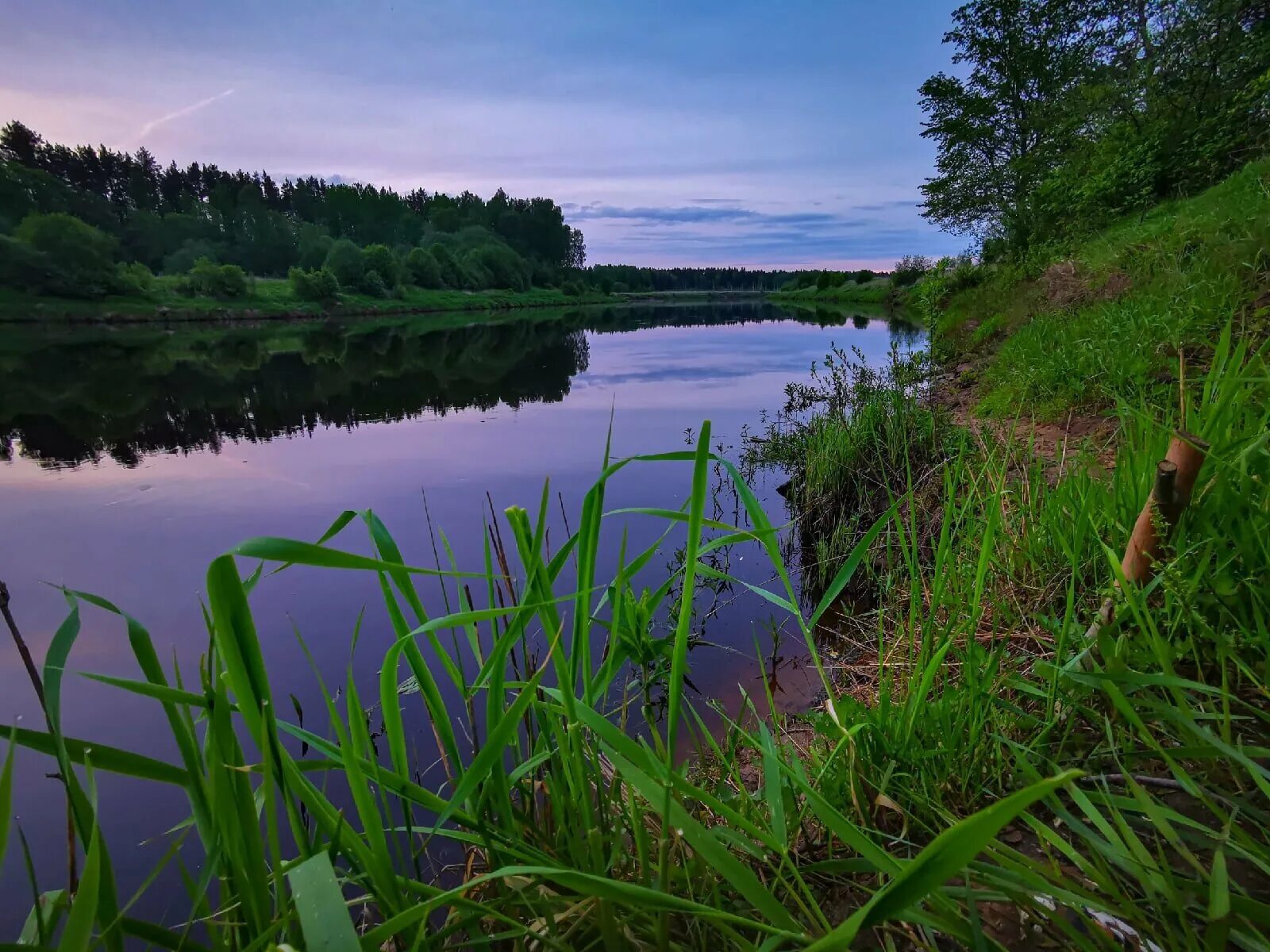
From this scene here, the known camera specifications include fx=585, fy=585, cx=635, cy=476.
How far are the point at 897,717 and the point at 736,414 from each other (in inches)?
386

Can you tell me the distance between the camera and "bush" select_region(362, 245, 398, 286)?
2074 inches

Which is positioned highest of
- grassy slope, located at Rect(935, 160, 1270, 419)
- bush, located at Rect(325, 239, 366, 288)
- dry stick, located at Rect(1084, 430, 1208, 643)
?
bush, located at Rect(325, 239, 366, 288)

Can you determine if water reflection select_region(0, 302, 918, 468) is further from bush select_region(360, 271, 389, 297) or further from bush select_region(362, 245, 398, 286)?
bush select_region(362, 245, 398, 286)

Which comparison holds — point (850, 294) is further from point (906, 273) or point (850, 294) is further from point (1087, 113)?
point (1087, 113)

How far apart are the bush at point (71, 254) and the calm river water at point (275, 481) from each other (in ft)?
70.2

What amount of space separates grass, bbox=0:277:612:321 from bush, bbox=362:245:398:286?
1.73 metres

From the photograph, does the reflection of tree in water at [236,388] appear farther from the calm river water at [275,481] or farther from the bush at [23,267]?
the bush at [23,267]

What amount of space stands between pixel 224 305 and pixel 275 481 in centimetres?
4344

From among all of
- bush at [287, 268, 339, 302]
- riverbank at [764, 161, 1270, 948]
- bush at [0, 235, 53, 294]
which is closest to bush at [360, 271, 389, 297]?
bush at [287, 268, 339, 302]

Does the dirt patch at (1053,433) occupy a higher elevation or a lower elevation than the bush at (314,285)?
lower

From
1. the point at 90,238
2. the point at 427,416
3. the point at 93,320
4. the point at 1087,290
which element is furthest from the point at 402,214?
the point at 1087,290

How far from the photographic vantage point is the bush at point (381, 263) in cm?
5269

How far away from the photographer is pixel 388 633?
3.73 metres

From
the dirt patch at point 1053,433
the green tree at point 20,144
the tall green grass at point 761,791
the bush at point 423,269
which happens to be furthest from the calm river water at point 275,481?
the green tree at point 20,144
